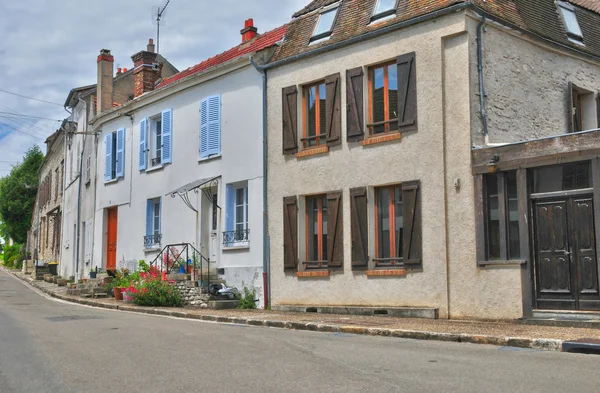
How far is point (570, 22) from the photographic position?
15.9 m

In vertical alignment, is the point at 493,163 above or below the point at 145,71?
below

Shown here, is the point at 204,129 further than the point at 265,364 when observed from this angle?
Yes

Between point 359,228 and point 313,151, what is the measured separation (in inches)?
90.0

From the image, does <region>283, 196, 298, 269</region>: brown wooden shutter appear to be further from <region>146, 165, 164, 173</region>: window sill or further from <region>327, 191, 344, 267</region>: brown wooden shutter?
<region>146, 165, 164, 173</region>: window sill

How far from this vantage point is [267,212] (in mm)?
16703

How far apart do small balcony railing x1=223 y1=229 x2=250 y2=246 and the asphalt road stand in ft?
20.4

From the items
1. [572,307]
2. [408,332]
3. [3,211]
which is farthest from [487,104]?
[3,211]

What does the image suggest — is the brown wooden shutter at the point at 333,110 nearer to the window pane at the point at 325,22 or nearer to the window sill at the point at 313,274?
the window pane at the point at 325,22

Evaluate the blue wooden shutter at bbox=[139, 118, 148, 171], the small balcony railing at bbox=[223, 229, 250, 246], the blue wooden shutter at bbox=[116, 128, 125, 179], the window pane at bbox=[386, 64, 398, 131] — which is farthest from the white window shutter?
the window pane at bbox=[386, 64, 398, 131]

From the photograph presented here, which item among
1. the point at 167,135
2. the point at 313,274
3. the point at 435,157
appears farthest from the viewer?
the point at 167,135

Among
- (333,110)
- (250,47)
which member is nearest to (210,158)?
(250,47)

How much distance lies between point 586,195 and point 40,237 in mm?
37701

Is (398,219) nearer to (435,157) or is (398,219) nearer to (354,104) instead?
(435,157)

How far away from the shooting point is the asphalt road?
6.36 m
